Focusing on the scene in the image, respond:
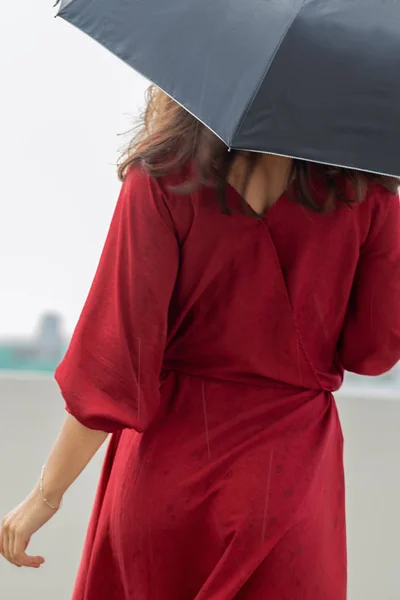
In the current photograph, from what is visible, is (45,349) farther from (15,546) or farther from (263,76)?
(263,76)

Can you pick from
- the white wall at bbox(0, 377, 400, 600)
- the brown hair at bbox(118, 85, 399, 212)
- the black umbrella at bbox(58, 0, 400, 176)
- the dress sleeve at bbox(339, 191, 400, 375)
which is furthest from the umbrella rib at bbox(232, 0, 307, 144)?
the white wall at bbox(0, 377, 400, 600)

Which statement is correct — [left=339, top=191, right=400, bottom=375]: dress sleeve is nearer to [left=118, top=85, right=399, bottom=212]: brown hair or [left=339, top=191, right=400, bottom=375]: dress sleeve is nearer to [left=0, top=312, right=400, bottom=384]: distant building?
[left=118, top=85, right=399, bottom=212]: brown hair

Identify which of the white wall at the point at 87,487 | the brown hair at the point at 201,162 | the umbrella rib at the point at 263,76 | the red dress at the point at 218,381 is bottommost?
the white wall at the point at 87,487

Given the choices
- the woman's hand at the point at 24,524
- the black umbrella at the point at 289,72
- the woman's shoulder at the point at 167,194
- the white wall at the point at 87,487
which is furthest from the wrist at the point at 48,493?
the white wall at the point at 87,487

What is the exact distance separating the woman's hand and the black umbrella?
613 mm

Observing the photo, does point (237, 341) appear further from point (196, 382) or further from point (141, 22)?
point (141, 22)

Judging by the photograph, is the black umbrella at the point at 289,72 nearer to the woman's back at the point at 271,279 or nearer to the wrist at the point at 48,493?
the woman's back at the point at 271,279

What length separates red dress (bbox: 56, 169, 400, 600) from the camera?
1.31 metres

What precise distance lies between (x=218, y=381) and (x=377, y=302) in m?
0.27

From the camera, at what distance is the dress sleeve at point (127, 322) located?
1.30 meters

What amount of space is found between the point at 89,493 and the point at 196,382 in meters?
1.37

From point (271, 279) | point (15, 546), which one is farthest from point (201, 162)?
point (15, 546)

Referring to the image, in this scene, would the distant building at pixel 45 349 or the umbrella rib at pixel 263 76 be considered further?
the distant building at pixel 45 349

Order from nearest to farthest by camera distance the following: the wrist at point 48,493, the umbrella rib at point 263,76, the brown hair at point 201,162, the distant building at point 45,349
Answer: the umbrella rib at point 263,76 < the brown hair at point 201,162 < the wrist at point 48,493 < the distant building at point 45,349
